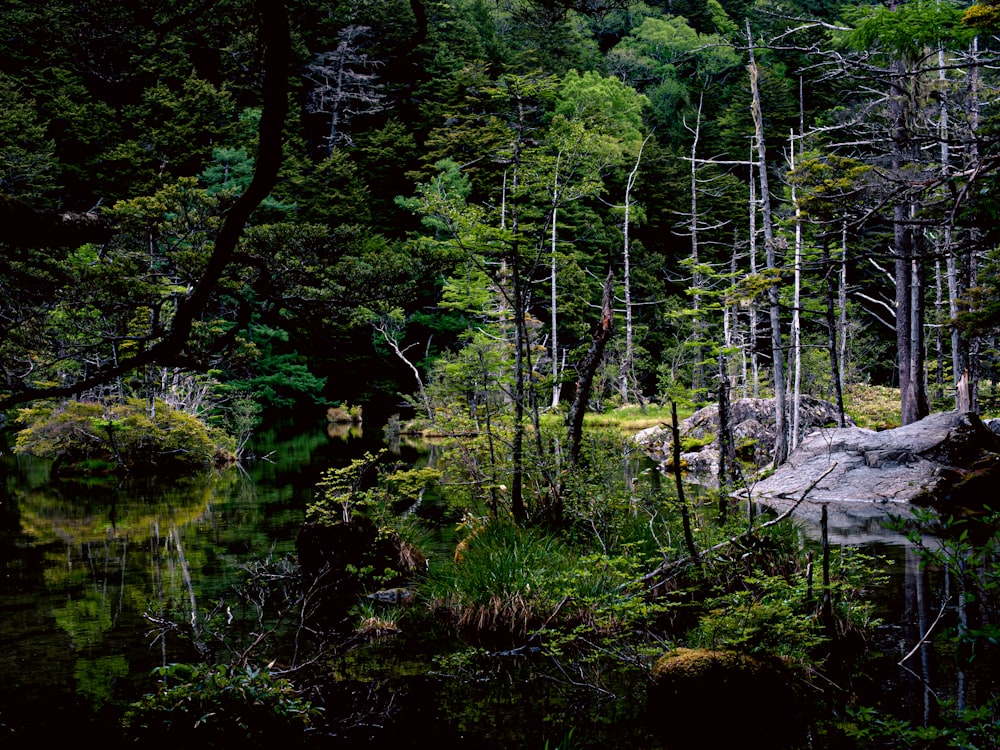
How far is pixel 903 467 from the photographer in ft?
45.7

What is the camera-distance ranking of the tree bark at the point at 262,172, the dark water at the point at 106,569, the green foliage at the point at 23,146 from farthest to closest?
the green foliage at the point at 23,146
the dark water at the point at 106,569
the tree bark at the point at 262,172

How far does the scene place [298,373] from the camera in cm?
3506

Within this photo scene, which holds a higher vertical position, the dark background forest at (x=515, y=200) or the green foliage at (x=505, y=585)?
the dark background forest at (x=515, y=200)

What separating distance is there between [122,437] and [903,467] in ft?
61.8

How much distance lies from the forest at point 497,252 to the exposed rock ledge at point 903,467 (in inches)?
51.4

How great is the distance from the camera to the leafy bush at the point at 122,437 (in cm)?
1980

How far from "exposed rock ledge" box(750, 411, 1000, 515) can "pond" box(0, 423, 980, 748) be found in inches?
127

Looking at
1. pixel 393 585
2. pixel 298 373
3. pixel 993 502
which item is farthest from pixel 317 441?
pixel 993 502

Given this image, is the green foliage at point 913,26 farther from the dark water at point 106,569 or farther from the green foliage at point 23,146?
the green foliage at point 23,146

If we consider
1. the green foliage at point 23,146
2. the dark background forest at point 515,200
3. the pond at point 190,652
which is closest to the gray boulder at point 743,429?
the dark background forest at point 515,200

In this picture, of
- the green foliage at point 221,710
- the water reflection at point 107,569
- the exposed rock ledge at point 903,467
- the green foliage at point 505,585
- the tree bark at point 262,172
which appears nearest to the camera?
the tree bark at point 262,172

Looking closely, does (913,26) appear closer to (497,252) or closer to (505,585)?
(497,252)

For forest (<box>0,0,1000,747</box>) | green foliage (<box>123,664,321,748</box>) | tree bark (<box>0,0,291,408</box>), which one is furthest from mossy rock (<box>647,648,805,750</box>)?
tree bark (<box>0,0,291,408</box>)

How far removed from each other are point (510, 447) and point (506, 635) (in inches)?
91.1
